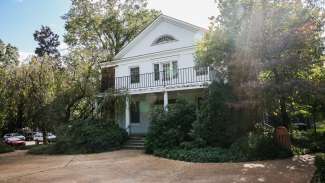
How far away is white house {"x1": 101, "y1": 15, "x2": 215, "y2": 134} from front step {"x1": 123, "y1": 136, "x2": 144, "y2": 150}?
1425 millimetres

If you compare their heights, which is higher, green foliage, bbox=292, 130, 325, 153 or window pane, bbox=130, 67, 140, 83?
window pane, bbox=130, 67, 140, 83

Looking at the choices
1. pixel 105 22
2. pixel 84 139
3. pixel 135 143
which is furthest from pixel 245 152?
pixel 105 22

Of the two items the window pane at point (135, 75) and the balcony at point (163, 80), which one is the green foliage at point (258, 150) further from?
the window pane at point (135, 75)

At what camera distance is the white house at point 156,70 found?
1767 centimetres

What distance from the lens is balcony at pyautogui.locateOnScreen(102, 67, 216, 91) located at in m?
16.8

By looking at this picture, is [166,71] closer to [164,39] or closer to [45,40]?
[164,39]

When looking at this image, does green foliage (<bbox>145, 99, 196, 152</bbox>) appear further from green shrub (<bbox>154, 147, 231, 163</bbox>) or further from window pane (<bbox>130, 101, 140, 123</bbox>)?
window pane (<bbox>130, 101, 140, 123</bbox>)

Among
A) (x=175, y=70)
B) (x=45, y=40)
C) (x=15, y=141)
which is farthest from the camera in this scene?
(x=45, y=40)

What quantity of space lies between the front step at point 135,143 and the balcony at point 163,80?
10.4 feet

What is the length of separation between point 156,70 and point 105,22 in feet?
43.1

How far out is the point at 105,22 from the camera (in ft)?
97.9

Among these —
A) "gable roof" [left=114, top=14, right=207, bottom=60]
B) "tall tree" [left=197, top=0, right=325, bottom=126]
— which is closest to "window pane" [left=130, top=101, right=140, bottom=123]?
"gable roof" [left=114, top=14, right=207, bottom=60]

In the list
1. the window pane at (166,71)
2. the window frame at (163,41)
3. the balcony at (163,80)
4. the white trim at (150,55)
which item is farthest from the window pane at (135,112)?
the window frame at (163,41)

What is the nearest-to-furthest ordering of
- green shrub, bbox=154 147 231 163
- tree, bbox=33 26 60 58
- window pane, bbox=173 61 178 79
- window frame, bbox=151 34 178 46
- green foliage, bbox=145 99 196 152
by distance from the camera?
green shrub, bbox=154 147 231 163 → green foliage, bbox=145 99 196 152 → window pane, bbox=173 61 178 79 → window frame, bbox=151 34 178 46 → tree, bbox=33 26 60 58
